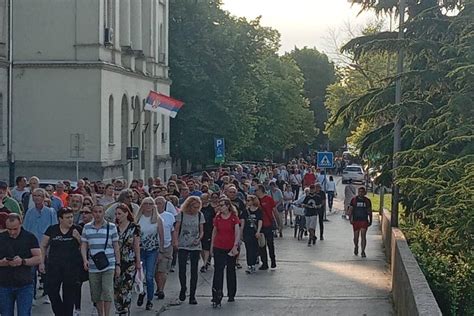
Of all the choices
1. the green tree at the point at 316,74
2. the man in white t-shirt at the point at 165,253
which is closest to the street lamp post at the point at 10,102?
the man in white t-shirt at the point at 165,253

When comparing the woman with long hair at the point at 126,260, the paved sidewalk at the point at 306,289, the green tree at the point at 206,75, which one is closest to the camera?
the woman with long hair at the point at 126,260

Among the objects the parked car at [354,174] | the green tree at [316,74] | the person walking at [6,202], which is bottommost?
the person walking at [6,202]

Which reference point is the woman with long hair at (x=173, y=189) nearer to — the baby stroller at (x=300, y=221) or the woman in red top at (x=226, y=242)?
the woman in red top at (x=226, y=242)

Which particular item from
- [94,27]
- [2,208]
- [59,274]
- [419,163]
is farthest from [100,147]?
[59,274]

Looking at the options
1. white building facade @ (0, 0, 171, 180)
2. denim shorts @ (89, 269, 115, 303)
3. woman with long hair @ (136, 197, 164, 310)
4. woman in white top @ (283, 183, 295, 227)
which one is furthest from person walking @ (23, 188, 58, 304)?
white building facade @ (0, 0, 171, 180)

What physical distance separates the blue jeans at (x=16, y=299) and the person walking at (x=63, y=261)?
86 centimetres

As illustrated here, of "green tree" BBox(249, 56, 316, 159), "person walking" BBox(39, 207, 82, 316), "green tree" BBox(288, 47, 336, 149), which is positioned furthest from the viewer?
"green tree" BBox(288, 47, 336, 149)

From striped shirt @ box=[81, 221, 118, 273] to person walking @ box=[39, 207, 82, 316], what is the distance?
0.13m

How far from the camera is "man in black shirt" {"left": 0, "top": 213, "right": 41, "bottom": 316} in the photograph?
397 inches

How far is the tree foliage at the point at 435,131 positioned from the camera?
43.5ft

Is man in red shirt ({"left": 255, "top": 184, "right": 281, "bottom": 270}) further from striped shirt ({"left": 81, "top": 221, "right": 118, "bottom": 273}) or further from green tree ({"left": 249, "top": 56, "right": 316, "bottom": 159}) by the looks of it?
green tree ({"left": 249, "top": 56, "right": 316, "bottom": 159})

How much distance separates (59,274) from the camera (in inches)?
440

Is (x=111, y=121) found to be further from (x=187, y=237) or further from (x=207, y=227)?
(x=187, y=237)

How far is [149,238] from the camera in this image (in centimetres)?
1366
